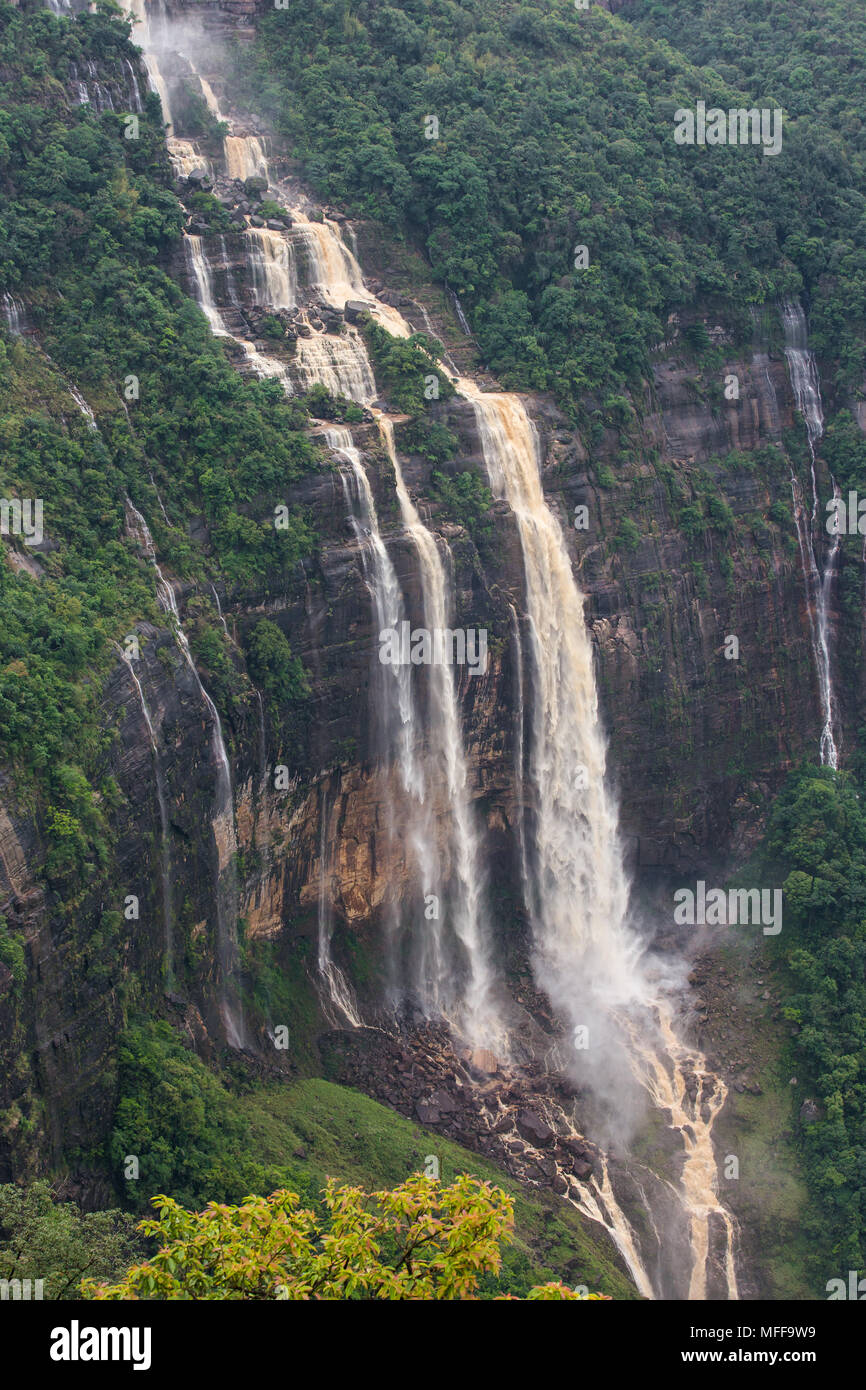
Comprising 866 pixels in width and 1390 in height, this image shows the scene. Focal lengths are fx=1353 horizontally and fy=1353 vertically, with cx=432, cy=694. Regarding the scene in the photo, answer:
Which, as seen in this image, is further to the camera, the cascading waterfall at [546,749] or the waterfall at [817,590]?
the waterfall at [817,590]

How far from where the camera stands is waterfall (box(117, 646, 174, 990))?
27.8 m

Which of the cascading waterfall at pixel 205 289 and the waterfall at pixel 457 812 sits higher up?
the cascading waterfall at pixel 205 289

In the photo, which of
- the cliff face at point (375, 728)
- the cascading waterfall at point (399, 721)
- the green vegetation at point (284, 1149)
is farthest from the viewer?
the cascading waterfall at point (399, 721)

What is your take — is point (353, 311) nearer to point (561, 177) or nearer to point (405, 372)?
point (405, 372)

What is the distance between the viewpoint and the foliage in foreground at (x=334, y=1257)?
11891mm

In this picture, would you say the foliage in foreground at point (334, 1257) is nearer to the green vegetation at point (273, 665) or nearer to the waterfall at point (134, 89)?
the green vegetation at point (273, 665)

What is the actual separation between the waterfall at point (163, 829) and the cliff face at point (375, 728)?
0.34 ft

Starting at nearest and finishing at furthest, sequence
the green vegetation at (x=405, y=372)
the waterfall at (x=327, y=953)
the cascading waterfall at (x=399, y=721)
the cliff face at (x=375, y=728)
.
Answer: the cliff face at (x=375, y=728) → the waterfall at (x=327, y=953) → the cascading waterfall at (x=399, y=721) → the green vegetation at (x=405, y=372)

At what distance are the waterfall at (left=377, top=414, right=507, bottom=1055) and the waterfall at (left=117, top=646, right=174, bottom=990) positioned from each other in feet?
28.9

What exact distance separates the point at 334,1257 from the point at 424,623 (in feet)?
76.8

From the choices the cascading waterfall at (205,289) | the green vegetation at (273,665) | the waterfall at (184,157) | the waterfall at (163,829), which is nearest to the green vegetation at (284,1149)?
the waterfall at (163,829)

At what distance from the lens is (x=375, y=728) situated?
33.8 meters

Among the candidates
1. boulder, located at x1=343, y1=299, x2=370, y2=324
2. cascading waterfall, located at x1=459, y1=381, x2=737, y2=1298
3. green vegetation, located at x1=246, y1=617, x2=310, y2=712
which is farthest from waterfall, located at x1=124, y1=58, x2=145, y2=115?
green vegetation, located at x1=246, y1=617, x2=310, y2=712

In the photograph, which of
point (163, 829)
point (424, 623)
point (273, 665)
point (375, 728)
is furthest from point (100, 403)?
point (163, 829)
